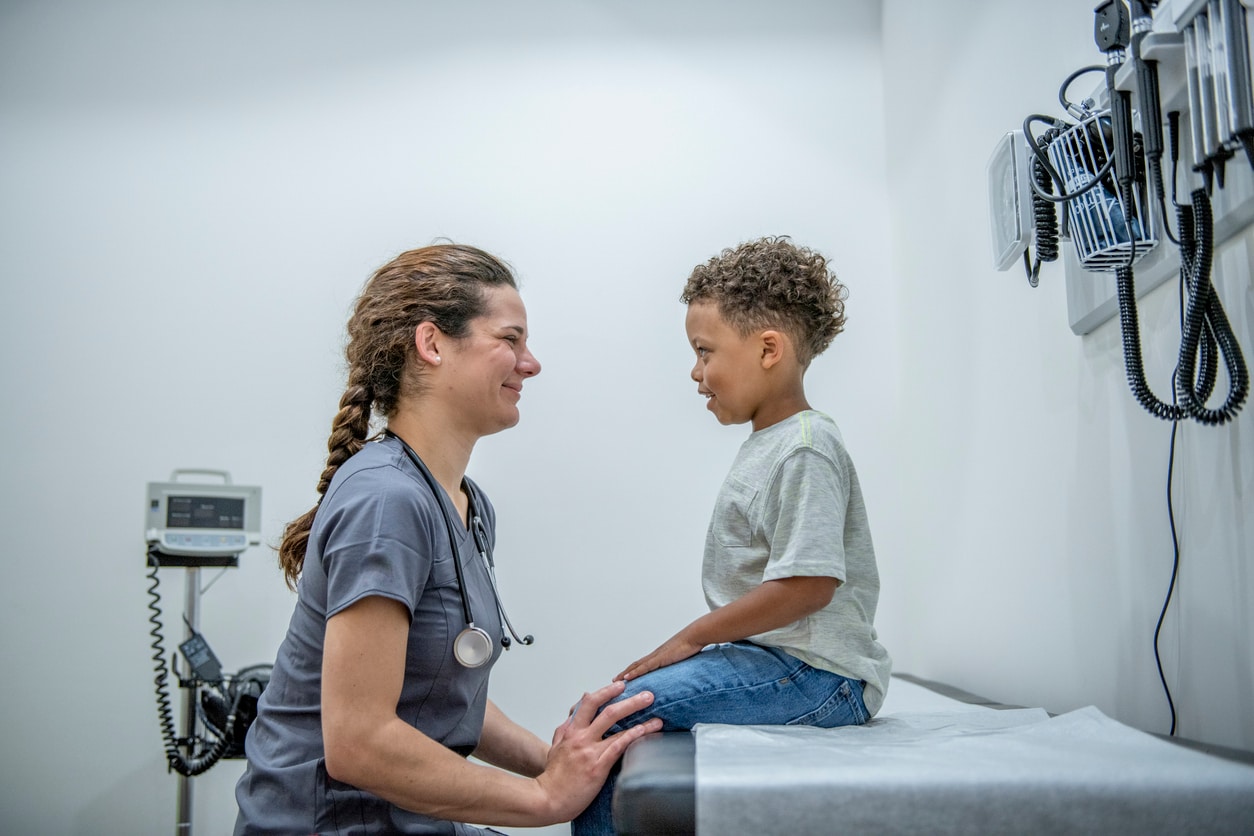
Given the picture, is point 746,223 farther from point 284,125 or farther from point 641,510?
point 284,125

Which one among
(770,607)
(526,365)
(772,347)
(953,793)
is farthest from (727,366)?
(953,793)

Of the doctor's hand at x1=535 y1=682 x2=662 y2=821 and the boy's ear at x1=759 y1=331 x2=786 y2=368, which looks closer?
the doctor's hand at x1=535 y1=682 x2=662 y2=821

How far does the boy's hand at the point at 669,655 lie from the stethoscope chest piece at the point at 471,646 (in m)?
0.23

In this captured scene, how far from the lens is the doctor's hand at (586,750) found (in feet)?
3.81

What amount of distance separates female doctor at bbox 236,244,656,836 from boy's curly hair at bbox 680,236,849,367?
328 mm

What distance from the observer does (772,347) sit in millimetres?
1487

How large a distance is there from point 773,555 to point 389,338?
62cm

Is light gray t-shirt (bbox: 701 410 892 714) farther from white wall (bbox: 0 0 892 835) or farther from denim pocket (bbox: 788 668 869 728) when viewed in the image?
white wall (bbox: 0 0 892 835)

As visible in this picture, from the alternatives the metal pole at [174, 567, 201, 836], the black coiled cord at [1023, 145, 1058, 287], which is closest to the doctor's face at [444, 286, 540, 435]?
the black coiled cord at [1023, 145, 1058, 287]

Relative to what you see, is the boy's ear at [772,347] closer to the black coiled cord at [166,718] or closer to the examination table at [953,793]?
the examination table at [953,793]

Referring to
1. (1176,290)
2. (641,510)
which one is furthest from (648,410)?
(1176,290)

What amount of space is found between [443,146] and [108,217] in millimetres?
1033

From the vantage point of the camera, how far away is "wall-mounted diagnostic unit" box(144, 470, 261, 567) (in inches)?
91.4

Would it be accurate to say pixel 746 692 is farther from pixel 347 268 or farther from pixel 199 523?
pixel 347 268
